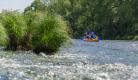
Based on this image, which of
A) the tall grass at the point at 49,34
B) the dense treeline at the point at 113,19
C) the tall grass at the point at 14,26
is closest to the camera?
the tall grass at the point at 49,34

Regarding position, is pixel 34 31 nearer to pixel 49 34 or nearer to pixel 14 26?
pixel 49 34

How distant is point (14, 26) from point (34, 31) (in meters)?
1.64

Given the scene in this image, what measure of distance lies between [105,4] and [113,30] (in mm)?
7048

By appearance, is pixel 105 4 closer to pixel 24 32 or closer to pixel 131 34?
pixel 131 34

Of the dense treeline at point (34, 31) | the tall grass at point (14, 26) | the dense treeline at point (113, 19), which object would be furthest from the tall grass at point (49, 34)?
the dense treeline at point (113, 19)

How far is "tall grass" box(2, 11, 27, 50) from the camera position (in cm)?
1593

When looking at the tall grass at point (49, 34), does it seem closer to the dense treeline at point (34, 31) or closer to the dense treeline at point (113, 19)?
the dense treeline at point (34, 31)

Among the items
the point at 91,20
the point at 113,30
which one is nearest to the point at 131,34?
the point at 113,30

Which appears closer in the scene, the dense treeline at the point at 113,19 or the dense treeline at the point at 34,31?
the dense treeline at the point at 34,31

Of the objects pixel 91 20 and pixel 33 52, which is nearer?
pixel 33 52

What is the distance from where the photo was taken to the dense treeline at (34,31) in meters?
14.9

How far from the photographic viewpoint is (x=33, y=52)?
51.5ft

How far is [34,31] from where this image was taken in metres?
15.6

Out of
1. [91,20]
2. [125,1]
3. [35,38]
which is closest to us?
[35,38]
